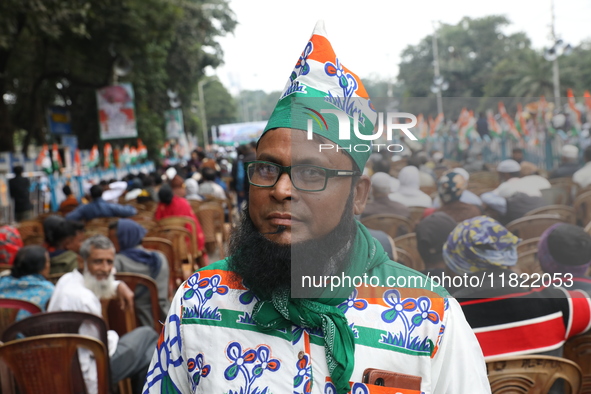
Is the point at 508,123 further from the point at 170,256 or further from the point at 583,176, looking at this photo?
the point at 170,256

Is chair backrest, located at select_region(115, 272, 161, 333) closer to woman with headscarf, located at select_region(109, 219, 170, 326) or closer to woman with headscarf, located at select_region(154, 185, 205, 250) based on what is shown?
woman with headscarf, located at select_region(109, 219, 170, 326)

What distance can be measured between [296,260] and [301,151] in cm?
25

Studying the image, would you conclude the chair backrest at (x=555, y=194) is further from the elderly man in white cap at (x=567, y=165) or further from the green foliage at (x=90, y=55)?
the green foliage at (x=90, y=55)

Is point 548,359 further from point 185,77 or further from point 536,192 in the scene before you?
point 185,77

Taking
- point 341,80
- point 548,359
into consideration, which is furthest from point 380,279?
point 548,359

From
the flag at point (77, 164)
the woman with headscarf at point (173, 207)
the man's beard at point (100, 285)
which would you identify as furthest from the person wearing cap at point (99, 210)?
the flag at point (77, 164)

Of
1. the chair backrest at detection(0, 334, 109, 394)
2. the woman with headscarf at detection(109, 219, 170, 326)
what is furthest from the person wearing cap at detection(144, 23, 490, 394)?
the woman with headscarf at detection(109, 219, 170, 326)

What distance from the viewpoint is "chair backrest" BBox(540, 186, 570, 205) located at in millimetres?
1822

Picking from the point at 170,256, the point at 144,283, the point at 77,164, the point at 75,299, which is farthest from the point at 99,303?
the point at 77,164

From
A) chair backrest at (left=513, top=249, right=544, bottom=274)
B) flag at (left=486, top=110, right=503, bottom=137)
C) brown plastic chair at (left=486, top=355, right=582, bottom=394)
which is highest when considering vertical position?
flag at (left=486, top=110, right=503, bottom=137)

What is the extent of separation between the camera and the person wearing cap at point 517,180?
151 cm

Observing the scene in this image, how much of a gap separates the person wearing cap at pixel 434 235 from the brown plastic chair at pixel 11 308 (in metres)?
2.45

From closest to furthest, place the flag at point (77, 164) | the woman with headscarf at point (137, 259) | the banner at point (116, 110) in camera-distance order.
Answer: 1. the woman with headscarf at point (137, 259)
2. the flag at point (77, 164)
3. the banner at point (116, 110)

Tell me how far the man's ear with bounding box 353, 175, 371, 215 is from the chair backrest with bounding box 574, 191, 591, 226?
4.03 feet
